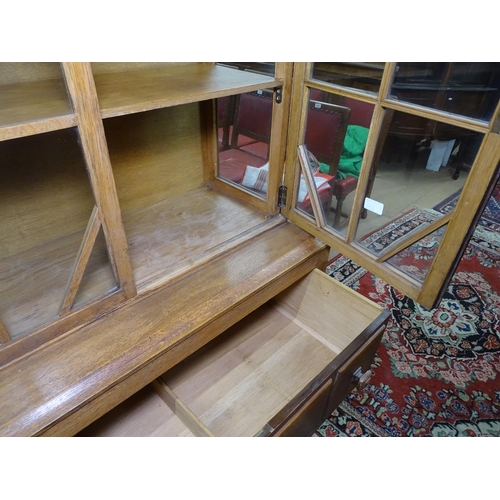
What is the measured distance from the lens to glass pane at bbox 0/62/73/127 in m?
0.63

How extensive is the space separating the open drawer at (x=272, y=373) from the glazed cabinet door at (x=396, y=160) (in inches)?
8.4

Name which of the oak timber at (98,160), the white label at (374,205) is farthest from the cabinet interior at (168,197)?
the white label at (374,205)

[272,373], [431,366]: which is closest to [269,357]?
[272,373]

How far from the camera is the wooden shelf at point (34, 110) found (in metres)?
0.58

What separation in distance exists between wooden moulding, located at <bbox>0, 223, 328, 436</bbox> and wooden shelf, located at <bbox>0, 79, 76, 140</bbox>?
45cm

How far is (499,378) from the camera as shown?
135cm

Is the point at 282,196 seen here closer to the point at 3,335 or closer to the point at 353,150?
the point at 353,150

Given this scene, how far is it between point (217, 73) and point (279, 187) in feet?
1.28

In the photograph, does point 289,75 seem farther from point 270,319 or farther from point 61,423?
point 61,423

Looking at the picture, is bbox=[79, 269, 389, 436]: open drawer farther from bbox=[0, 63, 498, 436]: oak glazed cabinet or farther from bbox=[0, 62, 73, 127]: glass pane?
bbox=[0, 62, 73, 127]: glass pane

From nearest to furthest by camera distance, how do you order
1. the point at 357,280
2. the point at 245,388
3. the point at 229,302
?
the point at 229,302 < the point at 245,388 < the point at 357,280

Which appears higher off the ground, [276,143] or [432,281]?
[276,143]

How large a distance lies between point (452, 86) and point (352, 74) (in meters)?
0.24
